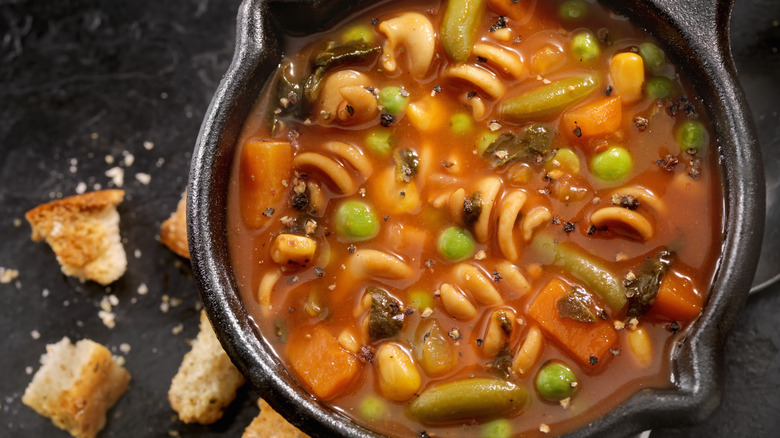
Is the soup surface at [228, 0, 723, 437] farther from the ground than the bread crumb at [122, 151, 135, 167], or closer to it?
farther from the ground

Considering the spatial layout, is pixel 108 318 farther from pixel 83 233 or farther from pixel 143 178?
pixel 143 178

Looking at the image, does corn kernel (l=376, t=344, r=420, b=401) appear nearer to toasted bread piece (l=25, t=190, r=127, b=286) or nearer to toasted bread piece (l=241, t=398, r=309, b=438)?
toasted bread piece (l=241, t=398, r=309, b=438)

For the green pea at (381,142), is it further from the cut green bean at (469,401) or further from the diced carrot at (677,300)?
the diced carrot at (677,300)

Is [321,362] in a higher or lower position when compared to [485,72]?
lower

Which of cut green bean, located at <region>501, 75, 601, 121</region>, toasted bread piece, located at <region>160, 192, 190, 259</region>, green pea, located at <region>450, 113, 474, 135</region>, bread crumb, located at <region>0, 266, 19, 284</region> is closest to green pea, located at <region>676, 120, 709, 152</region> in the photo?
cut green bean, located at <region>501, 75, 601, 121</region>

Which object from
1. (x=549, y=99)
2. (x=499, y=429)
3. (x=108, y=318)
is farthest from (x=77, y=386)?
(x=549, y=99)

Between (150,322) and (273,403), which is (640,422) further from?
(150,322)
